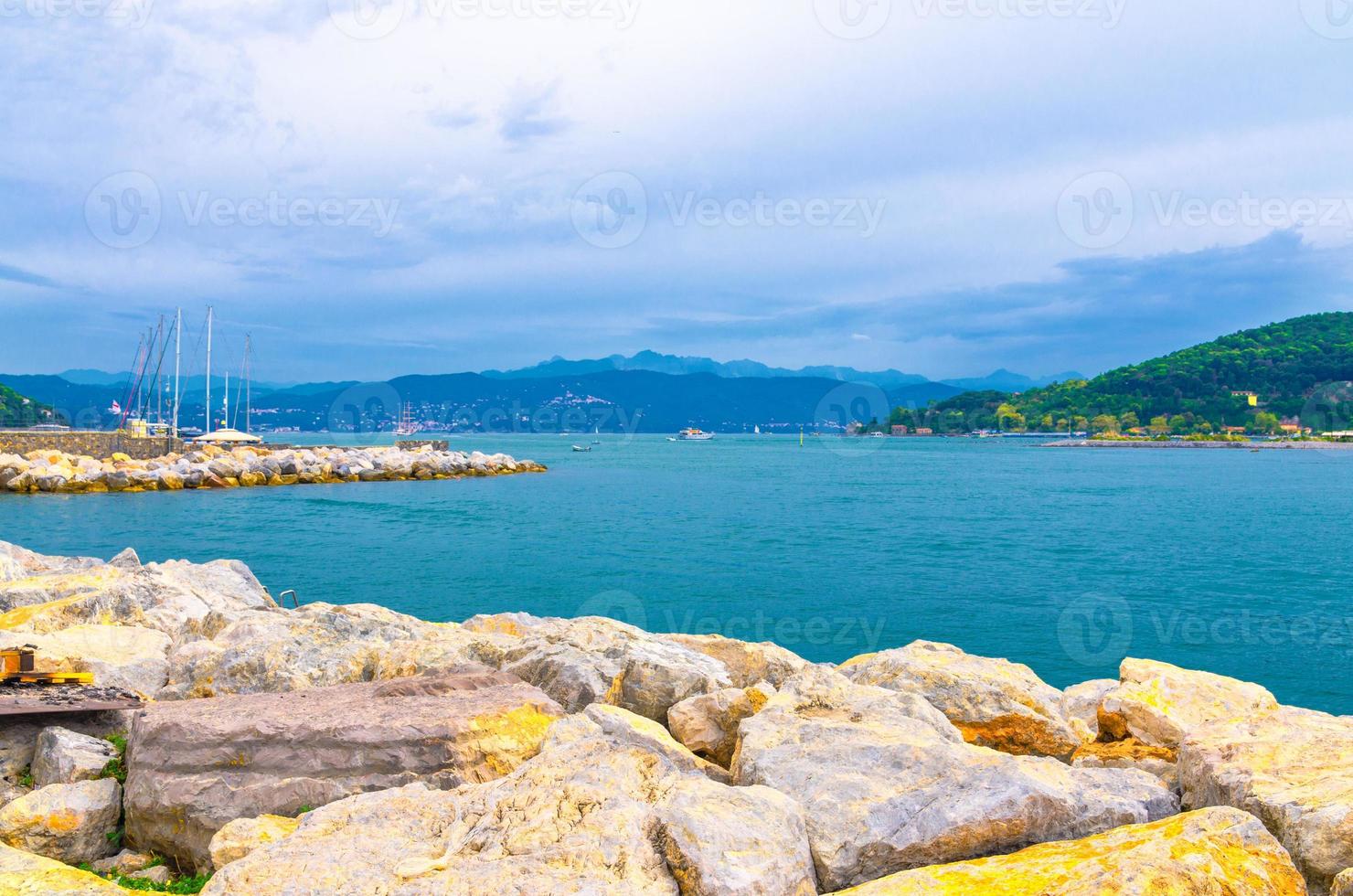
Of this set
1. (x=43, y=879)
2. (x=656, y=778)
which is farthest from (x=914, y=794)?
(x=43, y=879)

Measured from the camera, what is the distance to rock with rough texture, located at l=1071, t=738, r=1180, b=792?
6.48 meters

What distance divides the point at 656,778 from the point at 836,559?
2374 centimetres

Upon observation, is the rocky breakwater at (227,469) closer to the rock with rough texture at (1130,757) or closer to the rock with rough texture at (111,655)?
the rock with rough texture at (111,655)

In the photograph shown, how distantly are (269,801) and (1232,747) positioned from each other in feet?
18.9

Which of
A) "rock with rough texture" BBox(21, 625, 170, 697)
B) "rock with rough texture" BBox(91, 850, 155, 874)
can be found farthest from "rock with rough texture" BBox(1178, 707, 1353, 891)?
"rock with rough texture" BBox(21, 625, 170, 697)

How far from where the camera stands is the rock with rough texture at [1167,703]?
6987 millimetres

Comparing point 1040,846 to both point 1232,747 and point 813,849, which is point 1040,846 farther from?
point 1232,747

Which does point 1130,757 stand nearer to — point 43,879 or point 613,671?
point 613,671

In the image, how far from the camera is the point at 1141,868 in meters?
3.76

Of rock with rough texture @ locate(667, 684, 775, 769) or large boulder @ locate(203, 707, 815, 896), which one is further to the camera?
rock with rough texture @ locate(667, 684, 775, 769)

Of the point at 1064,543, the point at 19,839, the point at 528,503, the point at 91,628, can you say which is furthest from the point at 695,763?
the point at 528,503

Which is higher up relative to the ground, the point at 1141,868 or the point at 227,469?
the point at 1141,868

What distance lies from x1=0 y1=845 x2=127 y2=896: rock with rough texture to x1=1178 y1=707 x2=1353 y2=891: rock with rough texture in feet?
19.4

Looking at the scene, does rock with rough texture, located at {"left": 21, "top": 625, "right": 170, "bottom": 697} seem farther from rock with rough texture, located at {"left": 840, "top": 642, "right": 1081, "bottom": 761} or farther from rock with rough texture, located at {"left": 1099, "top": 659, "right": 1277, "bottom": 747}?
rock with rough texture, located at {"left": 1099, "top": 659, "right": 1277, "bottom": 747}
